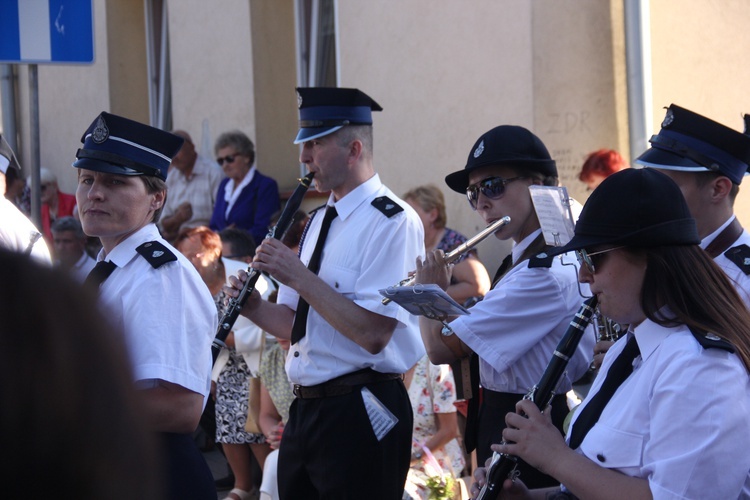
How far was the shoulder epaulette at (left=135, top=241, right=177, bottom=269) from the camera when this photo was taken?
119 inches

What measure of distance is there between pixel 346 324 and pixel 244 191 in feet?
16.0

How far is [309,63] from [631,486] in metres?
7.65

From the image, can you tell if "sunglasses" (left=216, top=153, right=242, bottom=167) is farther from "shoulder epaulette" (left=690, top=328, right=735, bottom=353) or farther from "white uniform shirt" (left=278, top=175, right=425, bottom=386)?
"shoulder epaulette" (left=690, top=328, right=735, bottom=353)

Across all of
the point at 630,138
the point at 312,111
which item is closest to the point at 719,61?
the point at 630,138

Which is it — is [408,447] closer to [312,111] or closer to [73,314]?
[312,111]

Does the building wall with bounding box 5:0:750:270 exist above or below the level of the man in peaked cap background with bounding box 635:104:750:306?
above

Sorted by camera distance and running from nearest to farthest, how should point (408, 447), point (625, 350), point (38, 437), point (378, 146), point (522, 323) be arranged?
point (38, 437)
point (625, 350)
point (522, 323)
point (408, 447)
point (378, 146)

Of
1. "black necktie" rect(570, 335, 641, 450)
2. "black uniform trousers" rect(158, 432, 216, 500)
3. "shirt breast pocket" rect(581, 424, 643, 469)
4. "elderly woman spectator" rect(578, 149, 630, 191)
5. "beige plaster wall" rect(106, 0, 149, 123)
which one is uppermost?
"beige plaster wall" rect(106, 0, 149, 123)

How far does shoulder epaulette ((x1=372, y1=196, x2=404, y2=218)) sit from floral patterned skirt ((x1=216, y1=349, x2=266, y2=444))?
9.30 ft

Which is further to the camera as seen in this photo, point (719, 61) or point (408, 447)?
point (719, 61)

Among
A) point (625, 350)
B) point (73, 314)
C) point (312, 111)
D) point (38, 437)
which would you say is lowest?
point (625, 350)

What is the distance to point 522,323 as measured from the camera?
3.44 m

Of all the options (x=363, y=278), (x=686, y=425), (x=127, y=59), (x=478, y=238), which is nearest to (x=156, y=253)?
(x=363, y=278)

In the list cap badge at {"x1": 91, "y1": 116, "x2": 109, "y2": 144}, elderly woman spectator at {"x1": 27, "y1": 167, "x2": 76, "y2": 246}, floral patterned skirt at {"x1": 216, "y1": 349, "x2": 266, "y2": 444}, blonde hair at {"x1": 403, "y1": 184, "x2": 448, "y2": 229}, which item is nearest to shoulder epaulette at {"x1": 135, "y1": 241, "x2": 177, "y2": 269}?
cap badge at {"x1": 91, "y1": 116, "x2": 109, "y2": 144}
